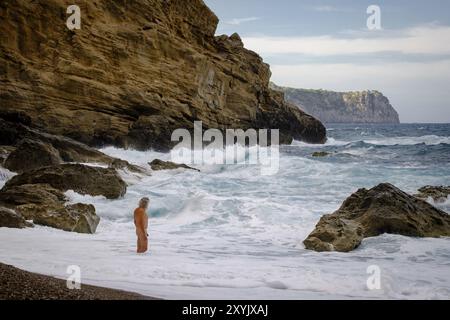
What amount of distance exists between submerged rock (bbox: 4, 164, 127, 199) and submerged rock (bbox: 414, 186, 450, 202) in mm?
7899

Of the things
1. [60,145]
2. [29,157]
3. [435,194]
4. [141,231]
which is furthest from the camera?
[60,145]

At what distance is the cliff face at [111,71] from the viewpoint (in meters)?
26.4

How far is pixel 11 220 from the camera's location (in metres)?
9.08

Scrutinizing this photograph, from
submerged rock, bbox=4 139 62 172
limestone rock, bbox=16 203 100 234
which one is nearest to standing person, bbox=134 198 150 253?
limestone rock, bbox=16 203 100 234

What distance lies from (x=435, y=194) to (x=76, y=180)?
9.31m

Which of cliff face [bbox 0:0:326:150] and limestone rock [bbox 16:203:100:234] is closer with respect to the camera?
limestone rock [bbox 16:203:100:234]

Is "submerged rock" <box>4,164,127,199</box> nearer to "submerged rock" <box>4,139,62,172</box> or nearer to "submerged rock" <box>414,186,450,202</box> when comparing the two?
"submerged rock" <box>4,139,62,172</box>

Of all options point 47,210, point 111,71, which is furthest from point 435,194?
point 111,71

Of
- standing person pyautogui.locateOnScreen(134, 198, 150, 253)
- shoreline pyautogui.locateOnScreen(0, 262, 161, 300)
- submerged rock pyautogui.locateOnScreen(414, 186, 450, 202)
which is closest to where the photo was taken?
shoreline pyautogui.locateOnScreen(0, 262, 161, 300)

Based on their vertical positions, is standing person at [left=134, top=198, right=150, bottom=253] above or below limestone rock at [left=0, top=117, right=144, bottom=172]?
below

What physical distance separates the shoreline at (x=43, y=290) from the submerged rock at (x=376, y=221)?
176 inches

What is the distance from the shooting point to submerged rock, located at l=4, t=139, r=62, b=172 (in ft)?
52.5

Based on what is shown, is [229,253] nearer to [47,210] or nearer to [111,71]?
[47,210]
